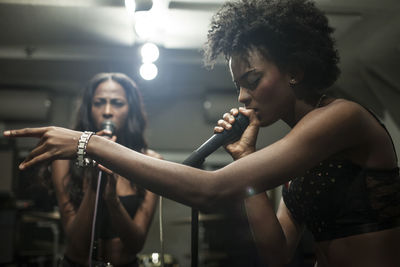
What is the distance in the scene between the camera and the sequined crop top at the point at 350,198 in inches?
46.3

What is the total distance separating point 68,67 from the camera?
13.7 ft

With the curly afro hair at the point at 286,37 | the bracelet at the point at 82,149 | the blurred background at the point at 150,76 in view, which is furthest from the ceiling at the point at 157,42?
the bracelet at the point at 82,149

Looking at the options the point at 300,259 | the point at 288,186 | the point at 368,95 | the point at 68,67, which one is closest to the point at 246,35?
the point at 288,186

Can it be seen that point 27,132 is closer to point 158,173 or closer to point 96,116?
point 158,173

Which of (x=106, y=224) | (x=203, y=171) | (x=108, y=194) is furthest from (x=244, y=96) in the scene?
(x=106, y=224)

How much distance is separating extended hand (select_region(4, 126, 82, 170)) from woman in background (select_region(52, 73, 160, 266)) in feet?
1.23

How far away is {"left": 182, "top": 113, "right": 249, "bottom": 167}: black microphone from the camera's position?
1132 millimetres

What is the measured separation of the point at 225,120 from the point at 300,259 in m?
0.71

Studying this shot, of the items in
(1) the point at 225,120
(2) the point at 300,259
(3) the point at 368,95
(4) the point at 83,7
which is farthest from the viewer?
(4) the point at 83,7

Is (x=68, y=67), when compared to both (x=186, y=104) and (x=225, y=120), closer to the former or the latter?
(x=186, y=104)

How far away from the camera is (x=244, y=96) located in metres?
1.27

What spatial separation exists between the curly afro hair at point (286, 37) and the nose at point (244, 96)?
11 cm

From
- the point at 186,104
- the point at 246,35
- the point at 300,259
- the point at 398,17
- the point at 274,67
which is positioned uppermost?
the point at 186,104

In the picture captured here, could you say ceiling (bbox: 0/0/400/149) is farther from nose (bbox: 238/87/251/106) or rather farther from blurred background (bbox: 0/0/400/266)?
nose (bbox: 238/87/251/106)
